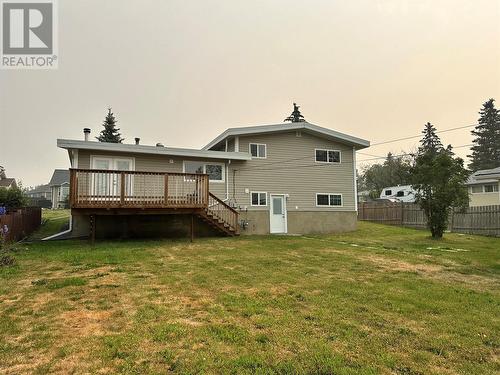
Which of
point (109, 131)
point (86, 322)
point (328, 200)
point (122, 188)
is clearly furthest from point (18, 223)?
point (109, 131)

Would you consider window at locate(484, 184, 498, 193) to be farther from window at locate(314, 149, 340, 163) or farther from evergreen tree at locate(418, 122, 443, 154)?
evergreen tree at locate(418, 122, 443, 154)

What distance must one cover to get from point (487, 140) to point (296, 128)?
4566cm

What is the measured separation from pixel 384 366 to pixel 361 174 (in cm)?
5621

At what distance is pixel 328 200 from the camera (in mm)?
17391

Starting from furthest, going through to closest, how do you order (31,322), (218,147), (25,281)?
1. (218,147)
2. (25,281)
3. (31,322)

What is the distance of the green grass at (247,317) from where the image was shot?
3045 mm

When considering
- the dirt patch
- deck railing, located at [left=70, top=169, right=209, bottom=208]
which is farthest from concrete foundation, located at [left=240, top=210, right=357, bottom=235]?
the dirt patch

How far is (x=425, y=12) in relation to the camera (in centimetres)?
1304

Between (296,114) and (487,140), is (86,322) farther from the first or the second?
(487,140)

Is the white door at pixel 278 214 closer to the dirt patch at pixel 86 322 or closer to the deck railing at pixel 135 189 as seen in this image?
the deck railing at pixel 135 189

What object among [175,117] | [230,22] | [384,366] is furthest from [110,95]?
[384,366]

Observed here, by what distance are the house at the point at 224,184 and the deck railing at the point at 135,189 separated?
0.10 feet

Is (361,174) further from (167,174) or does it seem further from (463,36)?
(167,174)

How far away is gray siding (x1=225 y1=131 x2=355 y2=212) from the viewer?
15562 mm
